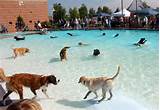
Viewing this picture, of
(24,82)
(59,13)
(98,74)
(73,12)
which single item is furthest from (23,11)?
Result: (24,82)

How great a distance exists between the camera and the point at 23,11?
32.7 m

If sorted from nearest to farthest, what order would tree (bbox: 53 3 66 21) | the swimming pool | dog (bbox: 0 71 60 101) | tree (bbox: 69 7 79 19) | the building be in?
dog (bbox: 0 71 60 101)
the swimming pool
the building
tree (bbox: 53 3 66 21)
tree (bbox: 69 7 79 19)

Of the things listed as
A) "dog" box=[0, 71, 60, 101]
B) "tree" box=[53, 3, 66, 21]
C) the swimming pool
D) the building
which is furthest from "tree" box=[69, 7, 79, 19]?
"dog" box=[0, 71, 60, 101]

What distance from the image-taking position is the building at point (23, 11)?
31097 mm

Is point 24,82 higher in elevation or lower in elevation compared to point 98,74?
higher

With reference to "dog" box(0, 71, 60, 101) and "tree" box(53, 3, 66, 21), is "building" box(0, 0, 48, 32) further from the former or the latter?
"dog" box(0, 71, 60, 101)

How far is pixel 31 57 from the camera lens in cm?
1232

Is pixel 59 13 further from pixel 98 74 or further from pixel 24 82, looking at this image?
pixel 24 82

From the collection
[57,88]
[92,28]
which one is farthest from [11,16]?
[57,88]

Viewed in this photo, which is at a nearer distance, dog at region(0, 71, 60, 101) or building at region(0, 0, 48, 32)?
dog at region(0, 71, 60, 101)

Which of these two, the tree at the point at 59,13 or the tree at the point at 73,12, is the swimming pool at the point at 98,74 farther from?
the tree at the point at 73,12

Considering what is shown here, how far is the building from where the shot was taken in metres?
31.1

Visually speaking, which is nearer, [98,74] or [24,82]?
[24,82]

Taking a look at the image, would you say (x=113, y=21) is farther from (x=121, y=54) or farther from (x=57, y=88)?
(x=57, y=88)
